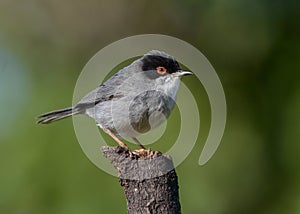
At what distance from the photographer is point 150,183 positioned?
4148 mm

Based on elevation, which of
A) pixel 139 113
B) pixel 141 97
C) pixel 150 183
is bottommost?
pixel 150 183

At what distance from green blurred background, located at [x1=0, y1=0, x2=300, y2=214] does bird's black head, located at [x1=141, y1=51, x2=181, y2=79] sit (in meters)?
2.61

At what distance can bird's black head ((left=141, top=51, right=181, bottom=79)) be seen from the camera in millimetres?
5129

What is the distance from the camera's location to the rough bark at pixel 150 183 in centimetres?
410

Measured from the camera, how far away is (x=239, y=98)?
8344mm

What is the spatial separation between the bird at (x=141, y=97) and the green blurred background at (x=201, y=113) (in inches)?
93.0

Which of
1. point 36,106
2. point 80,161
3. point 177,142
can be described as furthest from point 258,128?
point 36,106

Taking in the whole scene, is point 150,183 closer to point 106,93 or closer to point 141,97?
point 141,97

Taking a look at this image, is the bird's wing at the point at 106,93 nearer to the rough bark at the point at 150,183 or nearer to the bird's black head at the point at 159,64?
the bird's black head at the point at 159,64

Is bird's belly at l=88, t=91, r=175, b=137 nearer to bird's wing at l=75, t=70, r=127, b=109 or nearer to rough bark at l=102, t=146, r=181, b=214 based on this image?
bird's wing at l=75, t=70, r=127, b=109

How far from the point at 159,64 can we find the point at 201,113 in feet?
9.27

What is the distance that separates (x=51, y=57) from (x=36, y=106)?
3.64 feet

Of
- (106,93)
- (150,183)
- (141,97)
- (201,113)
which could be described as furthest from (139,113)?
(201,113)

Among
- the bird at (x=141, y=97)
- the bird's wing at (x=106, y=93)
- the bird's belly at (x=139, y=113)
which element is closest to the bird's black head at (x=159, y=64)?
the bird at (x=141, y=97)
